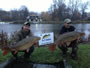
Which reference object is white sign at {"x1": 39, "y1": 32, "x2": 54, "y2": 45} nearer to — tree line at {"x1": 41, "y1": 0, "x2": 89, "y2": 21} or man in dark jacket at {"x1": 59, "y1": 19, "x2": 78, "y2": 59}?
man in dark jacket at {"x1": 59, "y1": 19, "x2": 78, "y2": 59}

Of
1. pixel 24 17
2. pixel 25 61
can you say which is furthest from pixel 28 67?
pixel 24 17

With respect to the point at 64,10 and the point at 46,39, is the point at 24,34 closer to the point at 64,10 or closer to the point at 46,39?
the point at 46,39

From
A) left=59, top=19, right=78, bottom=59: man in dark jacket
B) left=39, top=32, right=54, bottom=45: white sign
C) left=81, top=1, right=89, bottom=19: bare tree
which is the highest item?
left=81, top=1, right=89, bottom=19: bare tree

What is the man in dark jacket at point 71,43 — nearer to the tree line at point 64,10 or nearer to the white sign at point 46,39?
the white sign at point 46,39

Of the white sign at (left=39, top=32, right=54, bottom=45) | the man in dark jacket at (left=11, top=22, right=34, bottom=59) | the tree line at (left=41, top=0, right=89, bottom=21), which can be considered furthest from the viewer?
the tree line at (left=41, top=0, right=89, bottom=21)

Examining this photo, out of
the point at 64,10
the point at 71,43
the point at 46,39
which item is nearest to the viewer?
the point at 71,43

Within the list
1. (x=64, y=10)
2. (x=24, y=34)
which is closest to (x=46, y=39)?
(x=24, y=34)

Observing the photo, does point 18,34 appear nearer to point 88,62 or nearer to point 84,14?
point 88,62

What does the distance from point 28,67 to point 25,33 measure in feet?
3.59

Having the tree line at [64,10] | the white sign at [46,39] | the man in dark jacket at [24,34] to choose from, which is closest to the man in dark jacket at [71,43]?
the man in dark jacket at [24,34]

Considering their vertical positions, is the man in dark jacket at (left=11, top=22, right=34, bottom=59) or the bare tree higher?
the bare tree

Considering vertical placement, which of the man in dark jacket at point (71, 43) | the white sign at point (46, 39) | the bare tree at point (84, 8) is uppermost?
the bare tree at point (84, 8)

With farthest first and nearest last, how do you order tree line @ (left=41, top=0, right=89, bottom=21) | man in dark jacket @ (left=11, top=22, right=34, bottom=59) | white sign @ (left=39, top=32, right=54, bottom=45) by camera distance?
tree line @ (left=41, top=0, right=89, bottom=21), white sign @ (left=39, top=32, right=54, bottom=45), man in dark jacket @ (left=11, top=22, right=34, bottom=59)

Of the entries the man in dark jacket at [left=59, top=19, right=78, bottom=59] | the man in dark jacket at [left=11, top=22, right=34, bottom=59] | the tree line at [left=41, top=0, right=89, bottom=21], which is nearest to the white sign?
the man in dark jacket at [left=59, top=19, right=78, bottom=59]
